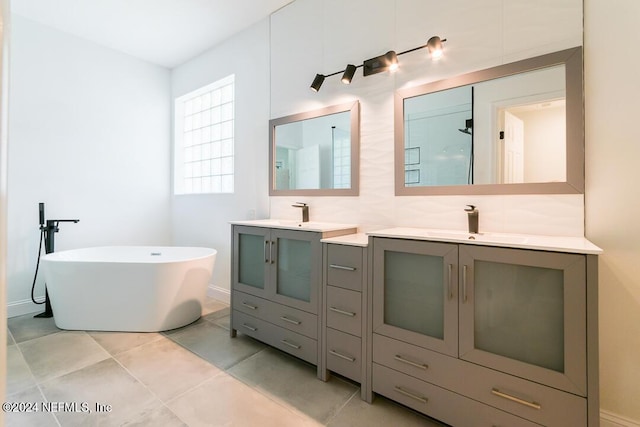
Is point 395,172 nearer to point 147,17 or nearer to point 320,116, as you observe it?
point 320,116

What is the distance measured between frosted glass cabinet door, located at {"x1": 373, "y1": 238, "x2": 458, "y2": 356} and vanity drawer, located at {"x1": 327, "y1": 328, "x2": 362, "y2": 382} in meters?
0.20

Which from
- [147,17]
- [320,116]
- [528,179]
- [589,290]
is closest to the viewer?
[589,290]

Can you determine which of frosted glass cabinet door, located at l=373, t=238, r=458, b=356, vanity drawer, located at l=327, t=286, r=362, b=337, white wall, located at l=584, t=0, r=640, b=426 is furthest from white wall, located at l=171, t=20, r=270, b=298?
white wall, located at l=584, t=0, r=640, b=426

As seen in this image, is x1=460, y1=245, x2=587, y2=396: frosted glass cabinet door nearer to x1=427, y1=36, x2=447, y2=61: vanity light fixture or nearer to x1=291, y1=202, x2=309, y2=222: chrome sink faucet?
x1=427, y1=36, x2=447, y2=61: vanity light fixture

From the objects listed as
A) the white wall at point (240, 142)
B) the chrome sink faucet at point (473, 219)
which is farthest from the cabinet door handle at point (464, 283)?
the white wall at point (240, 142)

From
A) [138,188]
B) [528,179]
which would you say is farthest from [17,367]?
[528,179]

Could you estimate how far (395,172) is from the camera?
217 cm

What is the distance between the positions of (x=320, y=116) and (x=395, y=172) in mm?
871

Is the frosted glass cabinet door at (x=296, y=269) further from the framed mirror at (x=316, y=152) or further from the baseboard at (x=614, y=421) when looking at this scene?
the baseboard at (x=614, y=421)

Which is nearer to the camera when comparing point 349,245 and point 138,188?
point 349,245

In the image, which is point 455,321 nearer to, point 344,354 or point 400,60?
point 344,354

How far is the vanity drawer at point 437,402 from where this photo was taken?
135cm

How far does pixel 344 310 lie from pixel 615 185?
1.54m

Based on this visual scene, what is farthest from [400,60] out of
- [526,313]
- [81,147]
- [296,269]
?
[81,147]
